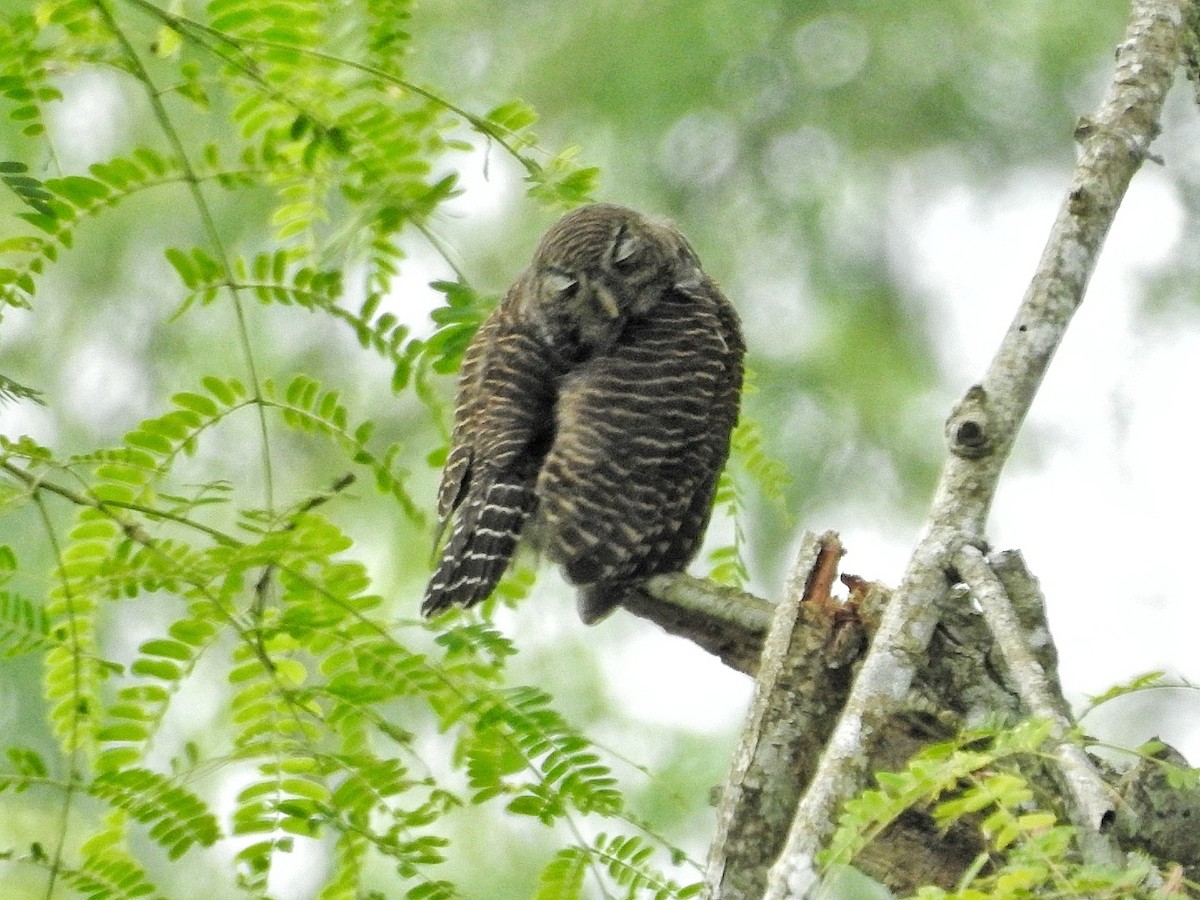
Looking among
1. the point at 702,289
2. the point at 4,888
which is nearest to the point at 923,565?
the point at 702,289

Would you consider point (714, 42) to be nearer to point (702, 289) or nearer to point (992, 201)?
point (992, 201)

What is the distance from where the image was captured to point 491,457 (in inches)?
102

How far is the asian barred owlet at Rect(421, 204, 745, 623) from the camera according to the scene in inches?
99.9

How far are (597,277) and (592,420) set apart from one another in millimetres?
324

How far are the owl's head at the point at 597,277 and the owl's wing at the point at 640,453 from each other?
0.06 meters

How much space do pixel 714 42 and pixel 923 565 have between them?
8.97 ft

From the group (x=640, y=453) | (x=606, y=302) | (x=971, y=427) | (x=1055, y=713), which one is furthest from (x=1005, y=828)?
(x=606, y=302)

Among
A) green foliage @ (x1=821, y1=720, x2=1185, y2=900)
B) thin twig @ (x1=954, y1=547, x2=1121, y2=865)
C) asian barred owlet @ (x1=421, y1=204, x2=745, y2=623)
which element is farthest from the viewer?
asian barred owlet @ (x1=421, y1=204, x2=745, y2=623)

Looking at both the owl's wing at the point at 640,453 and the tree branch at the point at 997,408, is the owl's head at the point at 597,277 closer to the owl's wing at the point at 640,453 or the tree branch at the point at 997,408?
the owl's wing at the point at 640,453

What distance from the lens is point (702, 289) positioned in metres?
2.96

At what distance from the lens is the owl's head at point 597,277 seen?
2.77m

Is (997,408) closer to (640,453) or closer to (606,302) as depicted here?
(640,453)

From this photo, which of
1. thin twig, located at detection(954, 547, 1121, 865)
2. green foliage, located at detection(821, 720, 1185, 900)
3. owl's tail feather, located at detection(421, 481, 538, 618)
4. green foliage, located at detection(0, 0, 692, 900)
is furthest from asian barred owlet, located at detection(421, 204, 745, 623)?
green foliage, located at detection(821, 720, 1185, 900)

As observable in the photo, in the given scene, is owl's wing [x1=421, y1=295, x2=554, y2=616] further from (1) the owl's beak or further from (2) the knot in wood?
(2) the knot in wood
